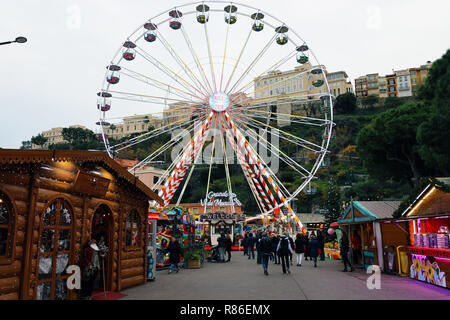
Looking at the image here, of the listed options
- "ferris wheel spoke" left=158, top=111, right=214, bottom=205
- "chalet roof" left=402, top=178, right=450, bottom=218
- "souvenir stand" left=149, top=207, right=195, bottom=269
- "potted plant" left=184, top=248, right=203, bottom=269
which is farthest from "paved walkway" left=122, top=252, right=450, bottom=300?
"ferris wheel spoke" left=158, top=111, right=214, bottom=205

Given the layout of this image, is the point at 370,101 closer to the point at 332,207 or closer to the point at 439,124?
the point at 439,124

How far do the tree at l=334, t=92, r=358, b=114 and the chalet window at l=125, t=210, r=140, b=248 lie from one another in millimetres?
88795

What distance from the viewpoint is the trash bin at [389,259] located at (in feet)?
43.0

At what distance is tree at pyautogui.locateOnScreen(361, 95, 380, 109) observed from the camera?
94.9 meters

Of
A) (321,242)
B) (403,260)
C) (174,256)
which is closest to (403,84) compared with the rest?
(321,242)

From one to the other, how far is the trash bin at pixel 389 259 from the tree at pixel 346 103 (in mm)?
83932

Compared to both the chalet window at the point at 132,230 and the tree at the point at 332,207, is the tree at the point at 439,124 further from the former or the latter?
the chalet window at the point at 132,230

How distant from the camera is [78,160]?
7773 millimetres

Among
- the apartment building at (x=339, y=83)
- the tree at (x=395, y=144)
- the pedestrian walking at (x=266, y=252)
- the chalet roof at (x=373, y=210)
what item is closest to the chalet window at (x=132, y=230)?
the pedestrian walking at (x=266, y=252)

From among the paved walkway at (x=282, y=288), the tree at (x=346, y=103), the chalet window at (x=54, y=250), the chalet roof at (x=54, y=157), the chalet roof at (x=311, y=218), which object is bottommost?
the chalet roof at (x=311, y=218)

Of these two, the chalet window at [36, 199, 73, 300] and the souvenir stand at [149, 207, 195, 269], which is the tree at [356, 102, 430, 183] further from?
the chalet window at [36, 199, 73, 300]

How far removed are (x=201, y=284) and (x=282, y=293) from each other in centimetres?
304
